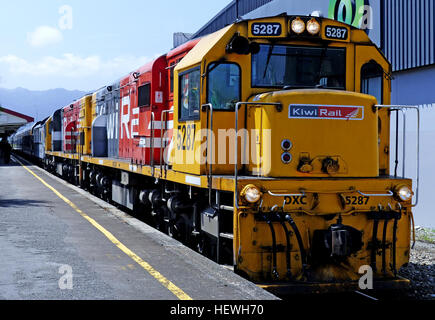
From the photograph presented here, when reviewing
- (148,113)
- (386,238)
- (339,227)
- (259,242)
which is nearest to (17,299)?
(259,242)

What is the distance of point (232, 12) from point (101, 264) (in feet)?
70.5

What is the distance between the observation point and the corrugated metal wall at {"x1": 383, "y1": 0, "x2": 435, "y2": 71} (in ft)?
44.0

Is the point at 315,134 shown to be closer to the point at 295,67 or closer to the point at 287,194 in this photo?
the point at 287,194

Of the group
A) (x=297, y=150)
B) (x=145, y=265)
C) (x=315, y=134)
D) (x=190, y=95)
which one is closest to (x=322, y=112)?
(x=315, y=134)

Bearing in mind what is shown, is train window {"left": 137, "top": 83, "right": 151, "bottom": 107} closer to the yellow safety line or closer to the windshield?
the yellow safety line

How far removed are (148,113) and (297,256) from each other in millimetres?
5476

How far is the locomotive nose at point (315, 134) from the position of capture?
659cm

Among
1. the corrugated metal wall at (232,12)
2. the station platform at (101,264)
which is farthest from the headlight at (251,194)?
the corrugated metal wall at (232,12)

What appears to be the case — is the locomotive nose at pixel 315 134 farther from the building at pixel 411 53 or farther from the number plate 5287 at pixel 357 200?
the building at pixel 411 53

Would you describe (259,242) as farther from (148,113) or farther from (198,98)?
(148,113)

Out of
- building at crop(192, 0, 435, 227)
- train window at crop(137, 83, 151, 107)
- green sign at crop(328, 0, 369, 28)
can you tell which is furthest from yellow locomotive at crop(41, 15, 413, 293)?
green sign at crop(328, 0, 369, 28)

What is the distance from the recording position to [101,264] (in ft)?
23.9

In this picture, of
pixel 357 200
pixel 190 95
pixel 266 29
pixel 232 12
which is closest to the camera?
pixel 357 200

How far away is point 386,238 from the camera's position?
22.0 feet
